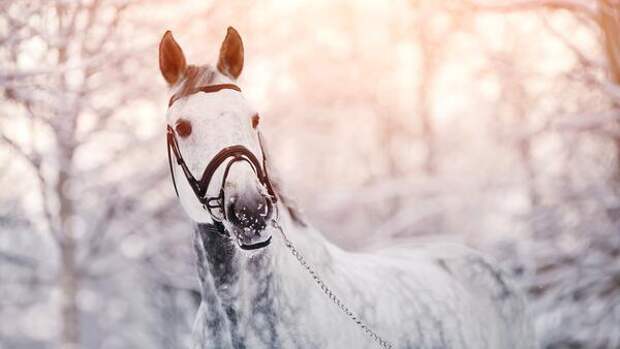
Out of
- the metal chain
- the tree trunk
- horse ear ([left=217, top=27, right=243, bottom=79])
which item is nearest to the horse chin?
the metal chain

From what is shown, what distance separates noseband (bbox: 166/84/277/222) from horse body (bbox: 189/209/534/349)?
7.3 inches

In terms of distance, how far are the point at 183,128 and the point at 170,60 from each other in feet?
1.21

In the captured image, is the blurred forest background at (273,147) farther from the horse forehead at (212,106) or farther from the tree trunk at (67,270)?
the horse forehead at (212,106)

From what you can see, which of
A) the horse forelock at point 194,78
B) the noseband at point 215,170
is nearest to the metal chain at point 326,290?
the noseband at point 215,170

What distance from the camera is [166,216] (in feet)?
31.9

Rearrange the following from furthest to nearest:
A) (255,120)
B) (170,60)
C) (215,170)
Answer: (170,60)
(255,120)
(215,170)

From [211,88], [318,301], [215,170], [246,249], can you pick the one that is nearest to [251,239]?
[246,249]

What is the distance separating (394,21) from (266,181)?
12490mm

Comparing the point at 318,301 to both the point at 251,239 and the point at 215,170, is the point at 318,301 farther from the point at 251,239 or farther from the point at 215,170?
the point at 215,170

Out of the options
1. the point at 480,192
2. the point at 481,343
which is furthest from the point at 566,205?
Result: the point at 481,343

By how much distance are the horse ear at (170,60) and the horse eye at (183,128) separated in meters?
0.29

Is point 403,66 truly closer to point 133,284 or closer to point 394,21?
point 394,21

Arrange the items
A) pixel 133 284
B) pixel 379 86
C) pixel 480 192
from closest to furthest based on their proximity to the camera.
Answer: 1. pixel 480 192
2. pixel 133 284
3. pixel 379 86

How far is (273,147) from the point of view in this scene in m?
12.6
